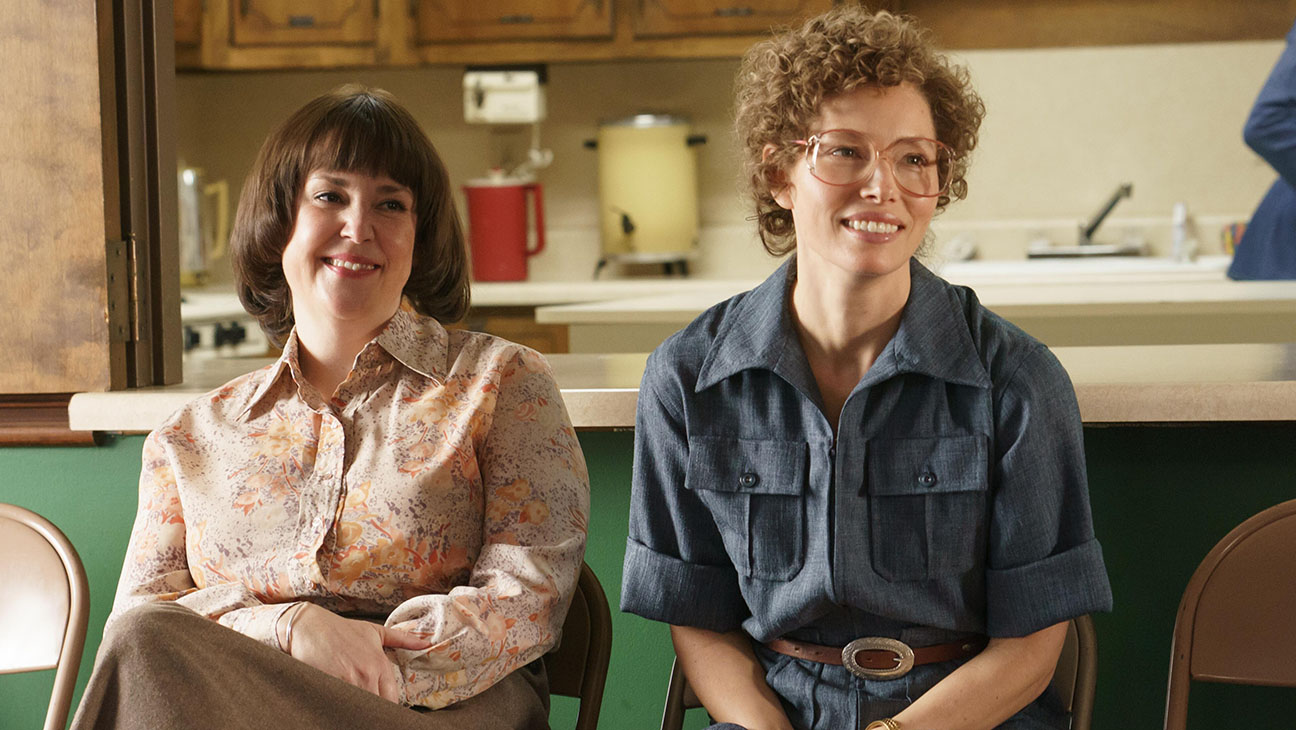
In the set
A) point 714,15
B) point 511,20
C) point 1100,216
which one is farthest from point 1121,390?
point 511,20

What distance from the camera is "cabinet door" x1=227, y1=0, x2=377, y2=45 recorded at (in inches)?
161

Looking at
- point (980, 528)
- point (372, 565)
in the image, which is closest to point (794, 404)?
point (980, 528)

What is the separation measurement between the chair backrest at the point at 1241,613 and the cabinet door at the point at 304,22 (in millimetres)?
3436

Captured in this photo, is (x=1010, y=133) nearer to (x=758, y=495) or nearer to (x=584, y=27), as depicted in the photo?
(x=584, y=27)

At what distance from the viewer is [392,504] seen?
1296 millimetres

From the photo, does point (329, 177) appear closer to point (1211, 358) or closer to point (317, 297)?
point (317, 297)

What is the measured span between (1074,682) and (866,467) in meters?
0.32

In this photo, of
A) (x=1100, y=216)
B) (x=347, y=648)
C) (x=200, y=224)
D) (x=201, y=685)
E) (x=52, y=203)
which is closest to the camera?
(x=201, y=685)

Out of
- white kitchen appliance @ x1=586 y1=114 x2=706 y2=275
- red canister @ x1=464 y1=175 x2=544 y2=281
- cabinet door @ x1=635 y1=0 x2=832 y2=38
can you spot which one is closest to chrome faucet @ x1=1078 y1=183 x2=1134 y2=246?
cabinet door @ x1=635 y1=0 x2=832 y2=38

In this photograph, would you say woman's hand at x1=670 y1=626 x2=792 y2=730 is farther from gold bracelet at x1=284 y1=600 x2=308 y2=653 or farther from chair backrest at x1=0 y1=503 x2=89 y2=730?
chair backrest at x1=0 y1=503 x2=89 y2=730

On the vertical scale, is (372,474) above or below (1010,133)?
below

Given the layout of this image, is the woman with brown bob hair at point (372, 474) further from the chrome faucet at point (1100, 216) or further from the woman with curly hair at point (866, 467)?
the chrome faucet at point (1100, 216)

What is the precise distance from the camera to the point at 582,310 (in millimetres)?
2748

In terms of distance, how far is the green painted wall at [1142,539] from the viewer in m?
1.57
